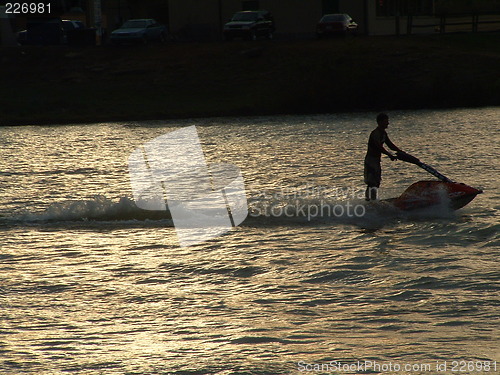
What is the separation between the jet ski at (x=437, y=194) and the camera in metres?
14.4

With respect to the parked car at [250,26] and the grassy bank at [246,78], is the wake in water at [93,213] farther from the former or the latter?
the parked car at [250,26]

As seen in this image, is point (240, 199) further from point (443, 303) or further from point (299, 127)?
point (299, 127)

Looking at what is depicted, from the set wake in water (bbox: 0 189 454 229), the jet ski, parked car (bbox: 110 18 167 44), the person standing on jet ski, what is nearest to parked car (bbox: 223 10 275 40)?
parked car (bbox: 110 18 167 44)

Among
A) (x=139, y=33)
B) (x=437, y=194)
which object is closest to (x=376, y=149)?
(x=437, y=194)

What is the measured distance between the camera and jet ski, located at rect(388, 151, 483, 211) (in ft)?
47.3

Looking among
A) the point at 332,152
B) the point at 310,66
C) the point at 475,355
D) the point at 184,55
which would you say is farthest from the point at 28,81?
the point at 475,355

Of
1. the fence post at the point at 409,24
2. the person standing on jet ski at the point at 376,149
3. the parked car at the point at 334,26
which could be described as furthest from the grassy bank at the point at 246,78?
the person standing on jet ski at the point at 376,149

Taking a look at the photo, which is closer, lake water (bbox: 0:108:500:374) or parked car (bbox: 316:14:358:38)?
lake water (bbox: 0:108:500:374)

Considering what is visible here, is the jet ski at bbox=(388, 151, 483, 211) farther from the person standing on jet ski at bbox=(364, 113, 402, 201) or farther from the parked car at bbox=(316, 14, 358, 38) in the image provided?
the parked car at bbox=(316, 14, 358, 38)

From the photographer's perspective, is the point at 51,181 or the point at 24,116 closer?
the point at 51,181

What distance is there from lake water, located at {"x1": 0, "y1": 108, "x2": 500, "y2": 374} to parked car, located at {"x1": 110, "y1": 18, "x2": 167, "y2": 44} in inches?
1078

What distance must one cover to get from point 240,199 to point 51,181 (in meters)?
5.69

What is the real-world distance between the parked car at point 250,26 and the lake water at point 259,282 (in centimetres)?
2731

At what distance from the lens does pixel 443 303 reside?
9.77m
